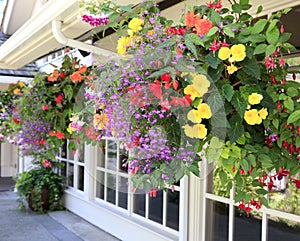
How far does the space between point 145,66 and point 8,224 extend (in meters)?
5.63

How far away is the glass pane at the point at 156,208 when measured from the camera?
4820 millimetres

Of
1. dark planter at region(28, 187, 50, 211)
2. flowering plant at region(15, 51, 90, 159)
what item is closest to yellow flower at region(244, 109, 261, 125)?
flowering plant at region(15, 51, 90, 159)

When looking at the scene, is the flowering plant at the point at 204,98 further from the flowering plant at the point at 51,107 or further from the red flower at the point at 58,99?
the red flower at the point at 58,99

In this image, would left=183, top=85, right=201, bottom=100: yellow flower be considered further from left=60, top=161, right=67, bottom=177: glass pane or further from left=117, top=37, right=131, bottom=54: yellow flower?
left=60, top=161, right=67, bottom=177: glass pane

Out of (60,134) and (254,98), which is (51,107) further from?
(254,98)

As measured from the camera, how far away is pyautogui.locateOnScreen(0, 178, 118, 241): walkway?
5504mm

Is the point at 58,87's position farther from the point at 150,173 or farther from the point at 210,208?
the point at 150,173

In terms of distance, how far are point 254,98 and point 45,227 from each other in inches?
215

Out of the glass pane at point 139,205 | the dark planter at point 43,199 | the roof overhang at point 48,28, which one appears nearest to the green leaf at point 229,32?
the roof overhang at point 48,28

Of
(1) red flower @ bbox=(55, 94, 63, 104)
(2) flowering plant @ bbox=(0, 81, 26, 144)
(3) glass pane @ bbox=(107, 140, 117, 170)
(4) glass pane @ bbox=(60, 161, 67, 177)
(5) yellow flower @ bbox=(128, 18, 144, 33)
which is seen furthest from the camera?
(4) glass pane @ bbox=(60, 161, 67, 177)

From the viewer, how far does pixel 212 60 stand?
1.34m

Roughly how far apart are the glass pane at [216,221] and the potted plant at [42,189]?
155 inches

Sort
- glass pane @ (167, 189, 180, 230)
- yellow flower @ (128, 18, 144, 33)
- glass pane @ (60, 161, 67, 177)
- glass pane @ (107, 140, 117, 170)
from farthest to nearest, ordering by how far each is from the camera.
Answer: glass pane @ (60, 161, 67, 177)
glass pane @ (167, 189, 180, 230)
glass pane @ (107, 140, 117, 170)
yellow flower @ (128, 18, 144, 33)

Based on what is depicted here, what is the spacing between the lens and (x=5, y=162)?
41.4ft
